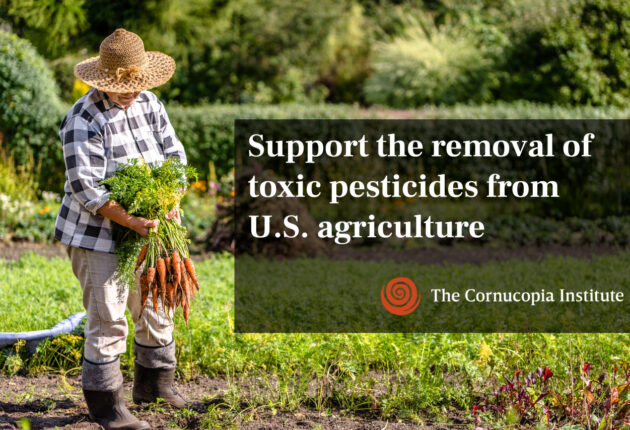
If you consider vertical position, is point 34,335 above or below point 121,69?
below

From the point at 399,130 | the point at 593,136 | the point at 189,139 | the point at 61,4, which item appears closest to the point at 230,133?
the point at 189,139

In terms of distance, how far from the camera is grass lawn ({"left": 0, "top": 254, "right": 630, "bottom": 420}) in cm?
354

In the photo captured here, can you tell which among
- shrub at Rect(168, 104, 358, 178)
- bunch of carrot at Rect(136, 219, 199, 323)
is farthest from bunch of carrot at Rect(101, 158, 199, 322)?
shrub at Rect(168, 104, 358, 178)

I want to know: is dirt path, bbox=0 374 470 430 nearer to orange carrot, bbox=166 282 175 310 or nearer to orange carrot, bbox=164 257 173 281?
orange carrot, bbox=166 282 175 310

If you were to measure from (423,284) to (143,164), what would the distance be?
289 centimetres

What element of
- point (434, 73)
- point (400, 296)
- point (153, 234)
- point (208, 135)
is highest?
point (434, 73)

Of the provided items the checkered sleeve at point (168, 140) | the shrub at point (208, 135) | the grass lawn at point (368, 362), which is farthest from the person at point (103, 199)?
the shrub at point (208, 135)

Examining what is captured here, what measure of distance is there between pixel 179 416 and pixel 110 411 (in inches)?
13.3

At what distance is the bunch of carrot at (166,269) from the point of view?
3180 mm

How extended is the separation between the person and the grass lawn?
0.63m

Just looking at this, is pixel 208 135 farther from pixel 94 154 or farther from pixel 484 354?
pixel 484 354

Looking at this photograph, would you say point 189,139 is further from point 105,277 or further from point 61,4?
point 105,277

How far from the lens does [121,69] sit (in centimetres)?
318

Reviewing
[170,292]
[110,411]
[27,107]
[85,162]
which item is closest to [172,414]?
[110,411]
